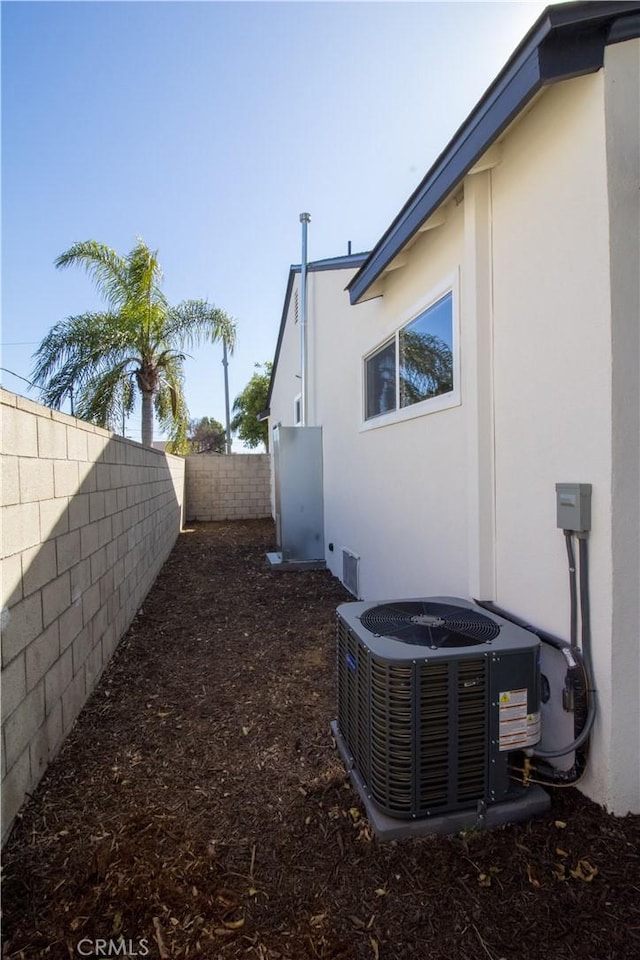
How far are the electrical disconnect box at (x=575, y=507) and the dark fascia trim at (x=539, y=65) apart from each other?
1641mm

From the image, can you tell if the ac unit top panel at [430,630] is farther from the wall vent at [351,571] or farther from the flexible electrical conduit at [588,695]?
the wall vent at [351,571]

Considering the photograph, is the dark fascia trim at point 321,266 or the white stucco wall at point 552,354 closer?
the white stucco wall at point 552,354

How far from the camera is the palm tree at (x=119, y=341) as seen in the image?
30.0 ft

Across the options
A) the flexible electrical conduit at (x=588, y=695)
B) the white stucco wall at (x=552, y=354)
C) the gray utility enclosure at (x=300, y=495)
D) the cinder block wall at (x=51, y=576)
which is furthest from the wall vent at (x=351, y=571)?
the flexible electrical conduit at (x=588, y=695)

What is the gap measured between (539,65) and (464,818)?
3.04 metres

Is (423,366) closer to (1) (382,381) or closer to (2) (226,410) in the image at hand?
Result: (1) (382,381)

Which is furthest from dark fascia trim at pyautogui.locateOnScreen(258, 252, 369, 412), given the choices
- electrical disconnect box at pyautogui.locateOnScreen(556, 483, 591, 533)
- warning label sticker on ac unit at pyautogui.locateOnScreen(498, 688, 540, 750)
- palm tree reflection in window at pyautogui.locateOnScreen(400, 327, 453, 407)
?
warning label sticker on ac unit at pyautogui.locateOnScreen(498, 688, 540, 750)

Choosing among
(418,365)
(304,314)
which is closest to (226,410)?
(304,314)

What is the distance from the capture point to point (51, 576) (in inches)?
97.0

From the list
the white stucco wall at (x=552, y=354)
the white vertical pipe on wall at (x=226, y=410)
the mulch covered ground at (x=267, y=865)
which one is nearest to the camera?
the mulch covered ground at (x=267, y=865)

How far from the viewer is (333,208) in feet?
26.5

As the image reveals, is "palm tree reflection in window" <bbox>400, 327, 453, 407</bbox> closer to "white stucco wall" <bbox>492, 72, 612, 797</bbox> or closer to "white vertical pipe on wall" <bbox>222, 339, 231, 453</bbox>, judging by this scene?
"white stucco wall" <bbox>492, 72, 612, 797</bbox>

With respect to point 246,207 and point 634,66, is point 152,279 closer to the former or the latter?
point 246,207

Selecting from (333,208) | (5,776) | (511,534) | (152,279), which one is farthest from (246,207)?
(5,776)
